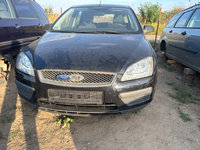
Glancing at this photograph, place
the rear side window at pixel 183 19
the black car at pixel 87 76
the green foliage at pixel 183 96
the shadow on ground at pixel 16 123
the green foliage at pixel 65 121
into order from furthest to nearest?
1. the rear side window at pixel 183 19
2. the green foliage at pixel 183 96
3. the green foliage at pixel 65 121
4. the shadow on ground at pixel 16 123
5. the black car at pixel 87 76

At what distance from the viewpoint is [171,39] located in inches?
169

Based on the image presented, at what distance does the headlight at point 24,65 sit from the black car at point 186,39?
280 centimetres

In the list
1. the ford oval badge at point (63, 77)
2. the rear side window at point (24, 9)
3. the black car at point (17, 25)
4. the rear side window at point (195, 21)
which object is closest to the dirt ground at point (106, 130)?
the ford oval badge at point (63, 77)

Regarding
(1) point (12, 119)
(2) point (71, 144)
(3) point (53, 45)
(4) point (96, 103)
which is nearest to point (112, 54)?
(4) point (96, 103)

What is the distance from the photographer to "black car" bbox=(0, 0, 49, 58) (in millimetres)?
3205

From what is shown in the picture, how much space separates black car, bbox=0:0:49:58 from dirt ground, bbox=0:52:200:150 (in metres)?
1.28

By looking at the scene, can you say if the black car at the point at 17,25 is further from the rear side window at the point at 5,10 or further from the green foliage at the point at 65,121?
the green foliage at the point at 65,121

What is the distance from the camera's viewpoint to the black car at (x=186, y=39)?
10.2 feet

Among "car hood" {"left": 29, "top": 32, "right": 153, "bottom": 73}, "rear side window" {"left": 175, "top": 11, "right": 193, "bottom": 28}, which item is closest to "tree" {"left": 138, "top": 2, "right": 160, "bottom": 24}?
"rear side window" {"left": 175, "top": 11, "right": 193, "bottom": 28}

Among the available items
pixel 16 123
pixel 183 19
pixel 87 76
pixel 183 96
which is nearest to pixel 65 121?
pixel 16 123

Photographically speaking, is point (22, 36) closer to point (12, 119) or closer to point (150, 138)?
point (12, 119)

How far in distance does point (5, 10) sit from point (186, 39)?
12.4ft

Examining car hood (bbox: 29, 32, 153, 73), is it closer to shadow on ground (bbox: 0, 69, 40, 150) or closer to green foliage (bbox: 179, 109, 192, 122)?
shadow on ground (bbox: 0, 69, 40, 150)

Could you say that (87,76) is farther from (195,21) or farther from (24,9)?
(24,9)
